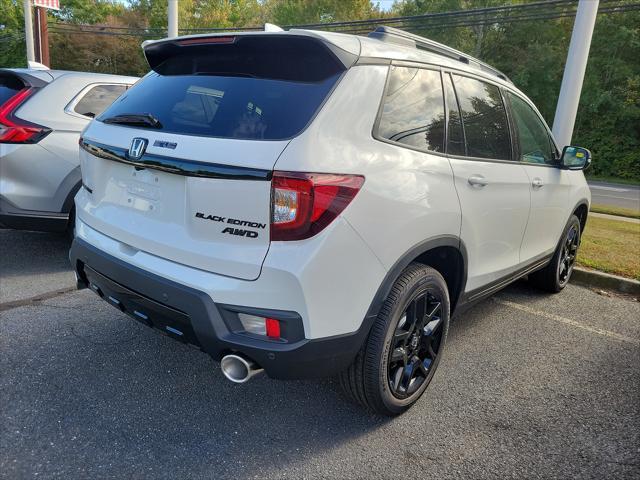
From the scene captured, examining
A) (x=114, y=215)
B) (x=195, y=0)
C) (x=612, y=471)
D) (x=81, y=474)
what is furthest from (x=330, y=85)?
(x=195, y=0)

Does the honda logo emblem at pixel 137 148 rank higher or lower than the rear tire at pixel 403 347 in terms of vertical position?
higher

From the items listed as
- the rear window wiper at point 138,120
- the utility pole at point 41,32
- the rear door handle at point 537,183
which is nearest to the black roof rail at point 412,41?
the rear door handle at point 537,183

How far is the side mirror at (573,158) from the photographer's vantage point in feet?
13.2

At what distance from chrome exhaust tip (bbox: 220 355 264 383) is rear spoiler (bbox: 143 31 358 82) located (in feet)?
4.02

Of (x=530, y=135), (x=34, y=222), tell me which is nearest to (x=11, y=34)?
(x=34, y=222)

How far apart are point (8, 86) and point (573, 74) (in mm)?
6882

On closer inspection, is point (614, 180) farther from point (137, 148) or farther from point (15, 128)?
point (137, 148)

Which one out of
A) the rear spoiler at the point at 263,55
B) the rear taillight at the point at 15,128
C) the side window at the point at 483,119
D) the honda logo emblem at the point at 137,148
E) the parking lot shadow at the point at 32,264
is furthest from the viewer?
the rear taillight at the point at 15,128

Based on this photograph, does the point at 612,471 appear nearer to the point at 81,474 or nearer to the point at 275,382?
the point at 275,382

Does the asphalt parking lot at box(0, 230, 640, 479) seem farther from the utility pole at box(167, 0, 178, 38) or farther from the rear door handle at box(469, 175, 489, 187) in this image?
the utility pole at box(167, 0, 178, 38)

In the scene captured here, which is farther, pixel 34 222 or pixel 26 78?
pixel 26 78

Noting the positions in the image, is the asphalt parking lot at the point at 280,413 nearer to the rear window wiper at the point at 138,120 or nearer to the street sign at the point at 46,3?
the rear window wiper at the point at 138,120

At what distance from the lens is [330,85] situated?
2.11 meters

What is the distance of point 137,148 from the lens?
2.29 metres
